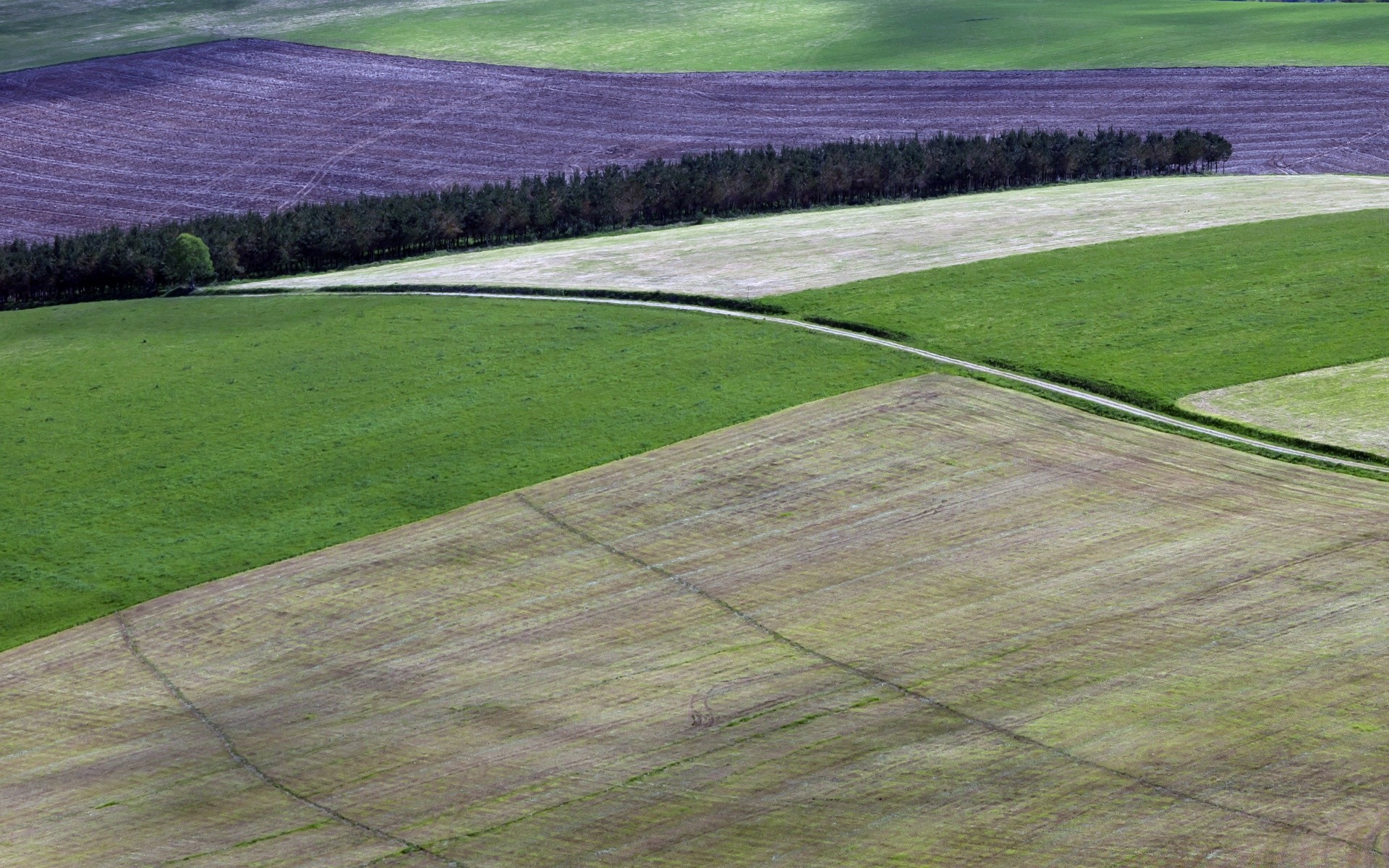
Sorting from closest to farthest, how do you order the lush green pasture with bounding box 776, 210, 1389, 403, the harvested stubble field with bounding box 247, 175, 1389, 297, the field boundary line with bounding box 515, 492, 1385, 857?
1. the field boundary line with bounding box 515, 492, 1385, 857
2. the lush green pasture with bounding box 776, 210, 1389, 403
3. the harvested stubble field with bounding box 247, 175, 1389, 297

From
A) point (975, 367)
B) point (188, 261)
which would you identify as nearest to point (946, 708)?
point (975, 367)

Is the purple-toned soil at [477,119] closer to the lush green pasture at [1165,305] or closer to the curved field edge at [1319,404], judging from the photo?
the lush green pasture at [1165,305]

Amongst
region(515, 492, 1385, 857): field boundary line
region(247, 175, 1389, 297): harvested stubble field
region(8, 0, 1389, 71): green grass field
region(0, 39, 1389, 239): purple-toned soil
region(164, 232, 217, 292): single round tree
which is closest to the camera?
region(515, 492, 1385, 857): field boundary line

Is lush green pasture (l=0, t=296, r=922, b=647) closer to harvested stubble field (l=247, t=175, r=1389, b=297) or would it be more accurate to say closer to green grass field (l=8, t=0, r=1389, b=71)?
harvested stubble field (l=247, t=175, r=1389, b=297)

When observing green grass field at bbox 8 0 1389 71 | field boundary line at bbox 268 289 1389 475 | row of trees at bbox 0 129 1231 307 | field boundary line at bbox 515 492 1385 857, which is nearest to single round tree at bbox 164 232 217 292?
row of trees at bbox 0 129 1231 307


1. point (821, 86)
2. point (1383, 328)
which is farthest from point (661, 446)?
point (821, 86)

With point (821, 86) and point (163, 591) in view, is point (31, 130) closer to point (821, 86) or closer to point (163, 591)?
point (821, 86)

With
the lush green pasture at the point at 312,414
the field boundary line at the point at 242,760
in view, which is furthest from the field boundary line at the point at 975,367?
the field boundary line at the point at 242,760
